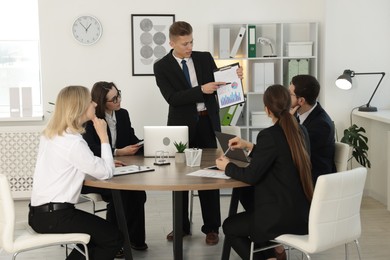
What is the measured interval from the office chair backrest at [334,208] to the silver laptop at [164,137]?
3.95ft

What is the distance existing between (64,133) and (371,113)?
345cm

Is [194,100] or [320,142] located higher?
[194,100]

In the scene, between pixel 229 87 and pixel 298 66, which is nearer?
pixel 229 87

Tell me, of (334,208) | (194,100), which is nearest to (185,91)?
(194,100)

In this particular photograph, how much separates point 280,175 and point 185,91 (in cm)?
142

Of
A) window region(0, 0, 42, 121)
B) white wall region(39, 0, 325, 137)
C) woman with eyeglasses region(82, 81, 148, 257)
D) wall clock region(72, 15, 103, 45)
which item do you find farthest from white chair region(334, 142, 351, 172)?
window region(0, 0, 42, 121)

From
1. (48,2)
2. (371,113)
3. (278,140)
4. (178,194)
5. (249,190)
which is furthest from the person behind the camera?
(48,2)

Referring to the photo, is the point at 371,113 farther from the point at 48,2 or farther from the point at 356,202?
the point at 48,2

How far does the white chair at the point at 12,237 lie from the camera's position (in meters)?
2.84

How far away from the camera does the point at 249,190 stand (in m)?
3.59

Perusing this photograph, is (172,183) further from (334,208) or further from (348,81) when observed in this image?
(348,81)

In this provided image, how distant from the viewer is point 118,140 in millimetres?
4031

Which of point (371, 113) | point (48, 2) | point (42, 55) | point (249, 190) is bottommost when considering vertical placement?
point (249, 190)

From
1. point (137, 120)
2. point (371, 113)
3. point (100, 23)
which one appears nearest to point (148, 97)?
point (137, 120)
